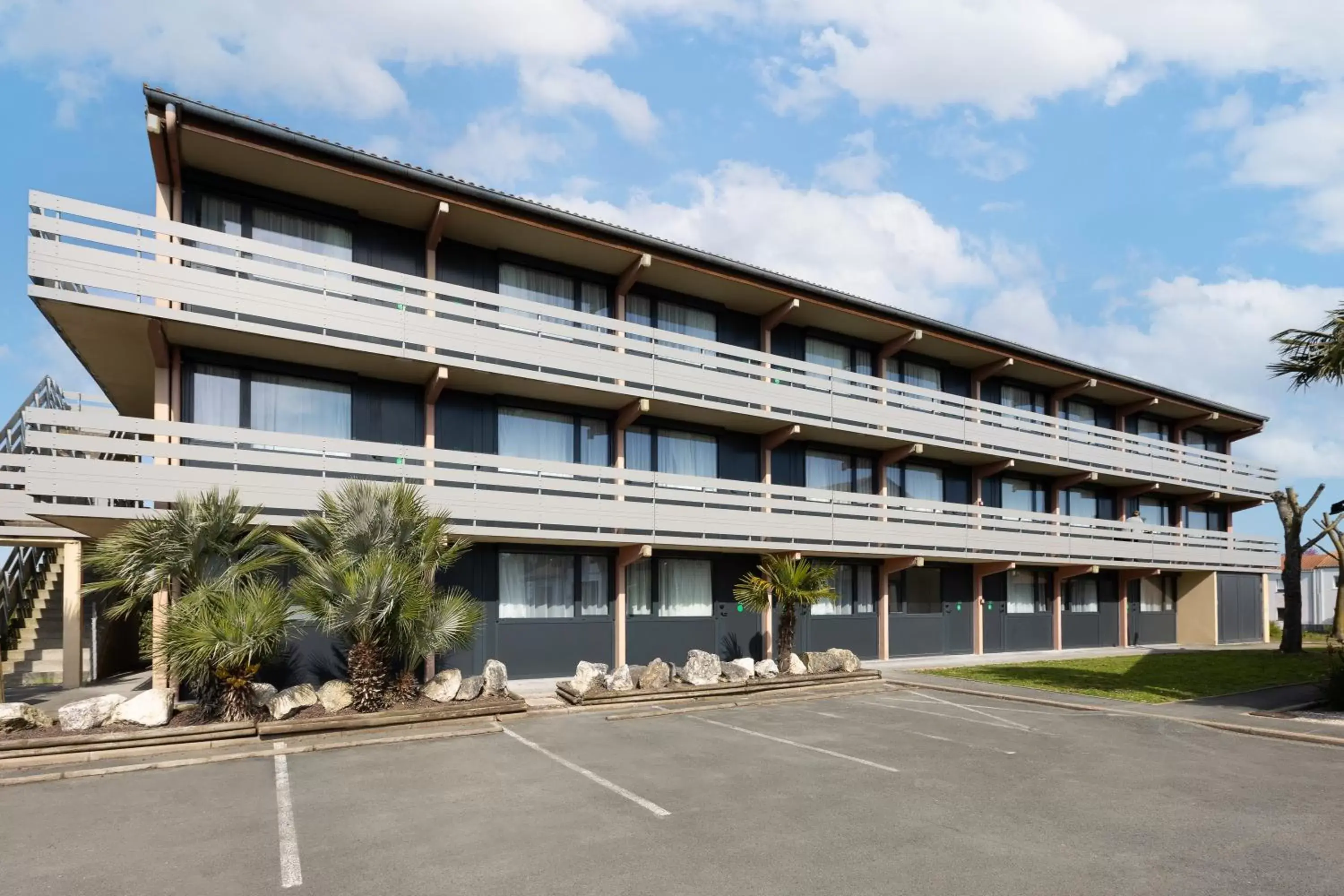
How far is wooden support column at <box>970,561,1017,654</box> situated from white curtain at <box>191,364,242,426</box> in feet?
76.4

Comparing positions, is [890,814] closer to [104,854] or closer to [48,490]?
[104,854]

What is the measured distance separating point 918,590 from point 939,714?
12402mm

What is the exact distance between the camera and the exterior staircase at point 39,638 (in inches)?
794

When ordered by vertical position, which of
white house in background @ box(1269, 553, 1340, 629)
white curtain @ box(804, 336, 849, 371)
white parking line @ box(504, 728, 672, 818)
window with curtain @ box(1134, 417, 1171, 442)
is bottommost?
white house in background @ box(1269, 553, 1340, 629)

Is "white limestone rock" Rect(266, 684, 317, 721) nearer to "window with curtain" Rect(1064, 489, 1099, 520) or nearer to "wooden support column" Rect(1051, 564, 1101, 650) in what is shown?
"wooden support column" Rect(1051, 564, 1101, 650)

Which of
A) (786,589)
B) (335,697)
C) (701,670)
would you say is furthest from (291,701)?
(786,589)

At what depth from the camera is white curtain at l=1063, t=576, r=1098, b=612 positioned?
33.6 m

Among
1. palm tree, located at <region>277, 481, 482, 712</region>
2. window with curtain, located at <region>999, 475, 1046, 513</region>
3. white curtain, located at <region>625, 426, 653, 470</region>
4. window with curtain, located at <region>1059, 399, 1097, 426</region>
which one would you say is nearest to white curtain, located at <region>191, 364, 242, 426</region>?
palm tree, located at <region>277, 481, 482, 712</region>

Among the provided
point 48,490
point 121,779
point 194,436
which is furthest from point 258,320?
point 121,779

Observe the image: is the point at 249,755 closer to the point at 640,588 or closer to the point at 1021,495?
the point at 640,588

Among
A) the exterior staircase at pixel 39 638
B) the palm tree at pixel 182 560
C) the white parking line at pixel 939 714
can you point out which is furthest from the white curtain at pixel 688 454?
the exterior staircase at pixel 39 638

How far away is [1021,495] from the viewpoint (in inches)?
1265

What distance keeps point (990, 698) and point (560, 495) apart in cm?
1064

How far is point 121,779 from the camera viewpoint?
37.0 ft
